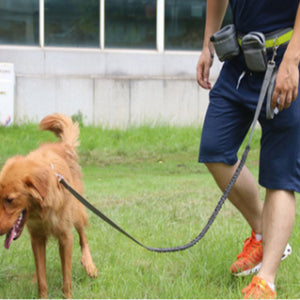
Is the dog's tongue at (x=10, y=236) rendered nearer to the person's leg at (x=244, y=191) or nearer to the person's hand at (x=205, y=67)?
the person's leg at (x=244, y=191)

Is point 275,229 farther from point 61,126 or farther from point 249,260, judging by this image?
point 61,126

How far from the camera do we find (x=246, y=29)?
352 cm

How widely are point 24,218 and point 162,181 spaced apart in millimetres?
5187

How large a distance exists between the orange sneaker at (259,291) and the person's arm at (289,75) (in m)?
1.01

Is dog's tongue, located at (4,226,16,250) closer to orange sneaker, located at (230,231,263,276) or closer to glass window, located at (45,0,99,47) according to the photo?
orange sneaker, located at (230,231,263,276)

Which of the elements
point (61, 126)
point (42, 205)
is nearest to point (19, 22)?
point (61, 126)

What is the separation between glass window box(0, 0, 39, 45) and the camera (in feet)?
44.9

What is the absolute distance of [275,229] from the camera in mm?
3377

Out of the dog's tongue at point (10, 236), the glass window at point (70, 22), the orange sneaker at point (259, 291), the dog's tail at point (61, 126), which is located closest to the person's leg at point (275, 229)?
the orange sneaker at point (259, 291)

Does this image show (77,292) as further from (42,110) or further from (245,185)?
(42,110)

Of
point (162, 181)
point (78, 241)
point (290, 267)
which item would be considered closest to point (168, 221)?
point (78, 241)

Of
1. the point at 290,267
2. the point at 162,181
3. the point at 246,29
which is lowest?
the point at 162,181

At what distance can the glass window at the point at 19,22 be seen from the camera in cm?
1368

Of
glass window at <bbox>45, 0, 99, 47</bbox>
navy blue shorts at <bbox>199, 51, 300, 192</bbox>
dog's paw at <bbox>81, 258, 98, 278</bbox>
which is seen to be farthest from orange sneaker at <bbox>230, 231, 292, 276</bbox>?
glass window at <bbox>45, 0, 99, 47</bbox>
